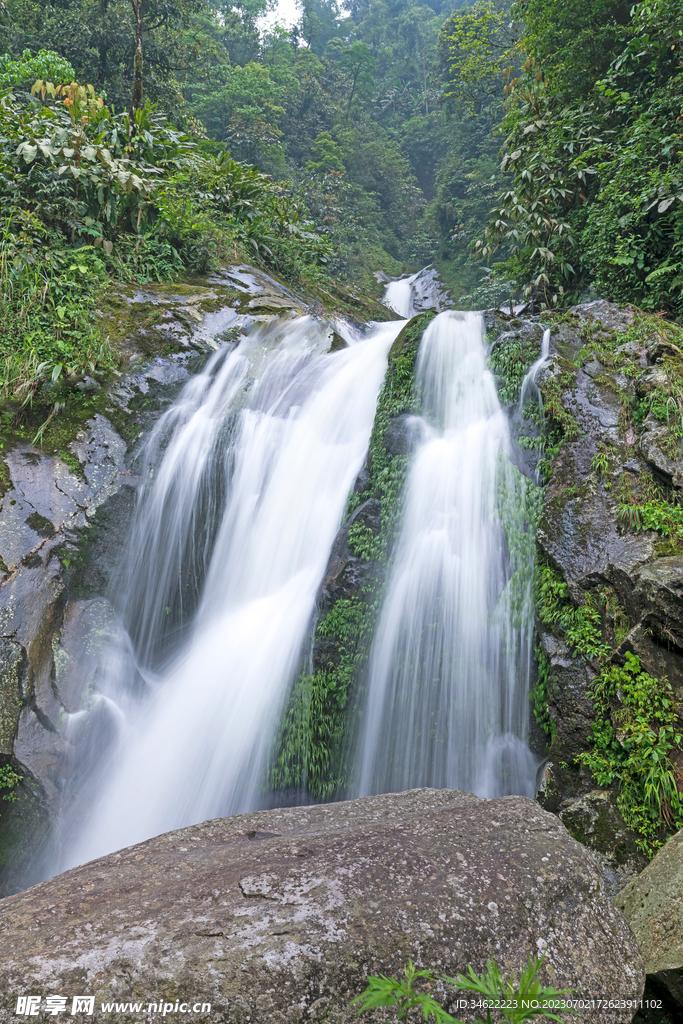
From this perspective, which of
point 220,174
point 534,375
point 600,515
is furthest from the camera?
→ point 220,174

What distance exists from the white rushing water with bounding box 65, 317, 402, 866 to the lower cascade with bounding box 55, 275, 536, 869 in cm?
2

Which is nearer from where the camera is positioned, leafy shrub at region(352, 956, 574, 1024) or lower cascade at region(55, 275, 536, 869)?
leafy shrub at region(352, 956, 574, 1024)

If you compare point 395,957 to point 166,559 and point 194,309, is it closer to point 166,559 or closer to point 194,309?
point 166,559

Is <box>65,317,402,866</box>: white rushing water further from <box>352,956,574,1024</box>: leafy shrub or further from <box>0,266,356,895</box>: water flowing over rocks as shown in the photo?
<box>352,956,574,1024</box>: leafy shrub

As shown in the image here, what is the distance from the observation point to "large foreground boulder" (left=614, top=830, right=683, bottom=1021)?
1.85 metres

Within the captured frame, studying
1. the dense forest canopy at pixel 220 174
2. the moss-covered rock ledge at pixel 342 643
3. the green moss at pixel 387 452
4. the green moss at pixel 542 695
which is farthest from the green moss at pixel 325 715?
the dense forest canopy at pixel 220 174

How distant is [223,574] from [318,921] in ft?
13.3

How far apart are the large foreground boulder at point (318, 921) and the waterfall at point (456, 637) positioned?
4.67ft

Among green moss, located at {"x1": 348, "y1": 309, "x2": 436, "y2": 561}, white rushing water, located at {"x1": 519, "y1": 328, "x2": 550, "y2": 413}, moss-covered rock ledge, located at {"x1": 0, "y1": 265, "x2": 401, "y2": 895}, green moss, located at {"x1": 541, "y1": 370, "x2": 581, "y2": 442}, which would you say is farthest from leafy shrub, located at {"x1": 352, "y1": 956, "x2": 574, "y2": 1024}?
white rushing water, located at {"x1": 519, "y1": 328, "x2": 550, "y2": 413}

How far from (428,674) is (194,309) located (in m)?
5.85

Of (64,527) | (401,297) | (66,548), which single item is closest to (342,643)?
(66,548)

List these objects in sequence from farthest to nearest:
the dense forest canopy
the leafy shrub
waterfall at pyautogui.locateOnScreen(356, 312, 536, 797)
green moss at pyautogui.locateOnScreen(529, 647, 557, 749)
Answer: the dense forest canopy → waterfall at pyautogui.locateOnScreen(356, 312, 536, 797) → green moss at pyautogui.locateOnScreen(529, 647, 557, 749) → the leafy shrub

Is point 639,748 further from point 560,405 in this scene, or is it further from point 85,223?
point 85,223

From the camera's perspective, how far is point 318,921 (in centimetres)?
177
